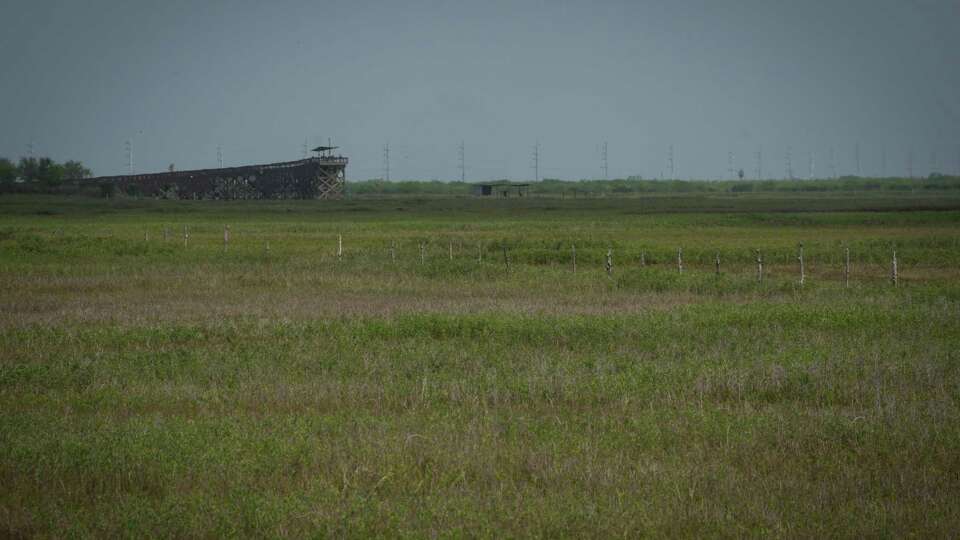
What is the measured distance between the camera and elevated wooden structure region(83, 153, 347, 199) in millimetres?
138250

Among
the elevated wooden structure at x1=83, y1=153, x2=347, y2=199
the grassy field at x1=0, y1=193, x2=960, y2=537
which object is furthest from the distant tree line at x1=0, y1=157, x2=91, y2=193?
the grassy field at x1=0, y1=193, x2=960, y2=537

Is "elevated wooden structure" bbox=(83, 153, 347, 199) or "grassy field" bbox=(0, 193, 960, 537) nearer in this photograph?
"grassy field" bbox=(0, 193, 960, 537)

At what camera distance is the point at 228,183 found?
142m

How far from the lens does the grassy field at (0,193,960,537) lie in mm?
10133

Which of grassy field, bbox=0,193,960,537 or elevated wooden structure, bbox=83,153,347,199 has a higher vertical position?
elevated wooden structure, bbox=83,153,347,199

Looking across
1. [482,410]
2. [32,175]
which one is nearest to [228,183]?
[32,175]

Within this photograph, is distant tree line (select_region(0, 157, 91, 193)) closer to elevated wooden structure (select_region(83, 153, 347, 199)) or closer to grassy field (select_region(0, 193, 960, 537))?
elevated wooden structure (select_region(83, 153, 347, 199))

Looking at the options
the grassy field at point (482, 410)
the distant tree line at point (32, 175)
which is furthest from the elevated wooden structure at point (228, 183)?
the grassy field at point (482, 410)

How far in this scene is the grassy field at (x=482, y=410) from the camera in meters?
10.1

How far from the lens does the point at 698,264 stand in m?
45.5

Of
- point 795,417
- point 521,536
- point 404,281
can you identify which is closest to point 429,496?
point 521,536

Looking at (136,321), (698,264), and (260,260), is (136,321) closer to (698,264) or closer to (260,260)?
(260,260)

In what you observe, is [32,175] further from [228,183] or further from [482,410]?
[482,410]

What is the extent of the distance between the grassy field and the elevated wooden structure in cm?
10571
